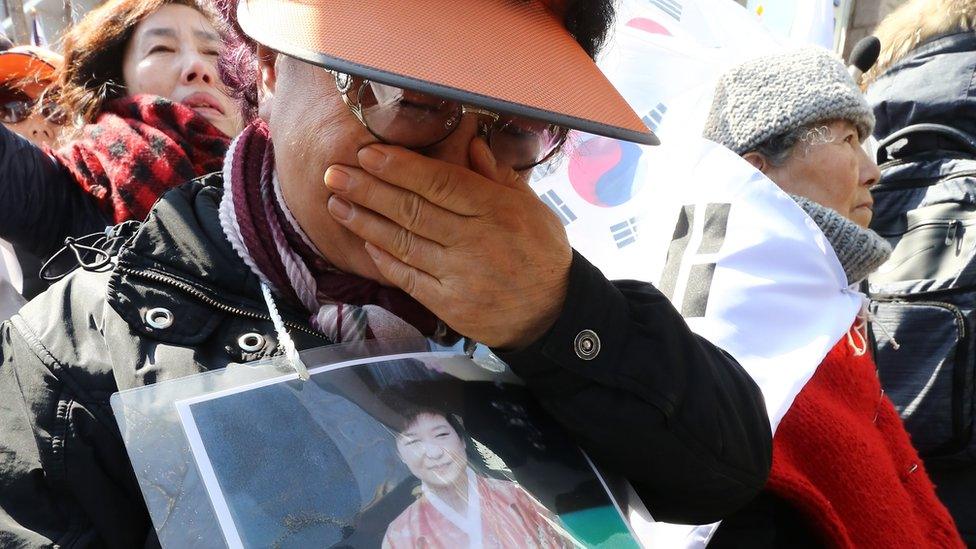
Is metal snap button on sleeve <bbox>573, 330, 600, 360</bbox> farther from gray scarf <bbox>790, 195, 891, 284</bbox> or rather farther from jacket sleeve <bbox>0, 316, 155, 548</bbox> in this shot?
gray scarf <bbox>790, 195, 891, 284</bbox>

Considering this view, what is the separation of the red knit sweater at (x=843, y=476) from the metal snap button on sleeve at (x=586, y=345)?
31.8 inches

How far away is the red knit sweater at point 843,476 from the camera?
1785 mm

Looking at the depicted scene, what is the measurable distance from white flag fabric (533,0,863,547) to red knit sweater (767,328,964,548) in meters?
0.14

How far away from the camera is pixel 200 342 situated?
42.4 inches

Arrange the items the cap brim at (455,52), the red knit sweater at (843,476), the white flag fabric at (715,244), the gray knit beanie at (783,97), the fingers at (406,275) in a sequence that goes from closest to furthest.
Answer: the cap brim at (455,52)
the fingers at (406,275)
the red knit sweater at (843,476)
the white flag fabric at (715,244)
the gray knit beanie at (783,97)

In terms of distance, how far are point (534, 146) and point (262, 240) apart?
0.39 meters

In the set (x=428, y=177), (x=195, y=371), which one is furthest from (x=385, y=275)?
(x=195, y=371)

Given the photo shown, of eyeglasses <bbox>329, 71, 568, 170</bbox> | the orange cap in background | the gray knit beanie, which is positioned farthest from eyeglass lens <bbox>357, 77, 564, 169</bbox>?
the orange cap in background

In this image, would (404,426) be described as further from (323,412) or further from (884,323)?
(884,323)

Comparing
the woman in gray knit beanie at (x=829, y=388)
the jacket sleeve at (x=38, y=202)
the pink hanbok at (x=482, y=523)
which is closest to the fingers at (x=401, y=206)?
the pink hanbok at (x=482, y=523)

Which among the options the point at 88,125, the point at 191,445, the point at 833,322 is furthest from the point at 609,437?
the point at 88,125

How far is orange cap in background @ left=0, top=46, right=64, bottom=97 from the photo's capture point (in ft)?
9.06

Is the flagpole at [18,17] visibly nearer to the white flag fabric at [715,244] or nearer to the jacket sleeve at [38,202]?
the jacket sleeve at [38,202]

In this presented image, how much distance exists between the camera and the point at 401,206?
3.30ft
